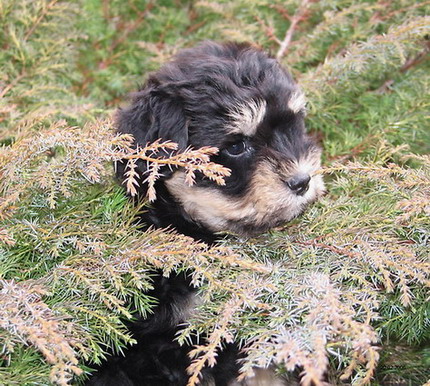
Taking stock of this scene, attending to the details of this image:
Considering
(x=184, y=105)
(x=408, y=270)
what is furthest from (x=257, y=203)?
(x=408, y=270)

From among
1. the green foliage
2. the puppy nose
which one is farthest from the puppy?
the green foliage

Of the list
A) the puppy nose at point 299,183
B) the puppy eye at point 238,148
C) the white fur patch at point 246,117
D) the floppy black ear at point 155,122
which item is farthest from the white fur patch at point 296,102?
the floppy black ear at point 155,122

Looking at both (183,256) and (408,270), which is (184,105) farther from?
(408,270)

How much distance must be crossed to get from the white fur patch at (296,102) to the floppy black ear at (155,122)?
2.02ft

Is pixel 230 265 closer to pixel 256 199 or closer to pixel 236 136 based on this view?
pixel 256 199

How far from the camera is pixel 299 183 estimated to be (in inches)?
111

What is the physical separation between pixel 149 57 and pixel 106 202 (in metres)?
2.66

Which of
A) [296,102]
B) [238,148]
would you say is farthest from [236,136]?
[296,102]

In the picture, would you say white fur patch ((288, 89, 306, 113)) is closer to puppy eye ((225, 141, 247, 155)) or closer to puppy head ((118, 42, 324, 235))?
puppy head ((118, 42, 324, 235))

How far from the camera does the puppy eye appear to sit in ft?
9.77

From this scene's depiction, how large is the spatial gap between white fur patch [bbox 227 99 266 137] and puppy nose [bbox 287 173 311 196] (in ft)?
1.15

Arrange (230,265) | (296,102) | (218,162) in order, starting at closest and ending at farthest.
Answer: (230,265) → (218,162) → (296,102)

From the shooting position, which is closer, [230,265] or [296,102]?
[230,265]

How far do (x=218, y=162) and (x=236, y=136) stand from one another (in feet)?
0.55
